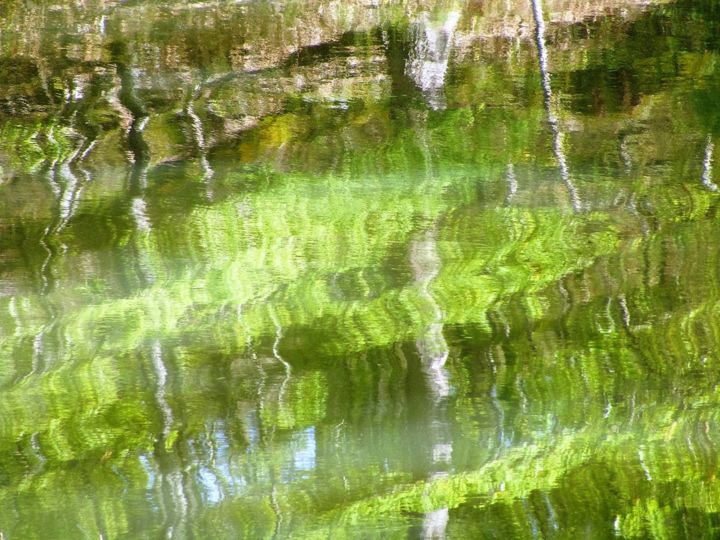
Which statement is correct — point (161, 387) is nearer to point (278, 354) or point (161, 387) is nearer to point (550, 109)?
point (278, 354)

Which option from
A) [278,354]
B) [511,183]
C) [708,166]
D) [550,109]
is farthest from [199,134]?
[708,166]

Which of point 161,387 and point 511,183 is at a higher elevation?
point 511,183

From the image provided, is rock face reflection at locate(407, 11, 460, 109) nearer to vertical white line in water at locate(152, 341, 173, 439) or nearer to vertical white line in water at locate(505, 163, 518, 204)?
vertical white line in water at locate(505, 163, 518, 204)

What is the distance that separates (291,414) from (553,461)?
397mm

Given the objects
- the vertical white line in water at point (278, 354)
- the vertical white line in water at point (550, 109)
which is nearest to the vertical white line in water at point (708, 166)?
the vertical white line in water at point (550, 109)

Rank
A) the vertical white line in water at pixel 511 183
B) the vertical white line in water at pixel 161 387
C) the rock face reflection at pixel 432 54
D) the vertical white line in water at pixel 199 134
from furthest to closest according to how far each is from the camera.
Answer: the rock face reflection at pixel 432 54 → the vertical white line in water at pixel 199 134 → the vertical white line in water at pixel 511 183 → the vertical white line in water at pixel 161 387

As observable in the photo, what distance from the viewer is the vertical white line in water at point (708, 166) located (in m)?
2.08

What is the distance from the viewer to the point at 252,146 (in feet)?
7.88

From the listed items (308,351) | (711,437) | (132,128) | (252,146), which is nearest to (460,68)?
(252,146)

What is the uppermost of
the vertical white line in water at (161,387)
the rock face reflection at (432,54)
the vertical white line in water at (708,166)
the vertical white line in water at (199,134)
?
the rock face reflection at (432,54)

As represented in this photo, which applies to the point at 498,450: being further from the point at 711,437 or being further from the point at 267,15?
the point at 267,15

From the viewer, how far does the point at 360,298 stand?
1.69m

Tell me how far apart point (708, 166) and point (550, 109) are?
0.55 m

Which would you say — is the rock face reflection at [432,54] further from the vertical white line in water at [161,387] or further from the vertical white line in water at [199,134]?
the vertical white line in water at [161,387]
